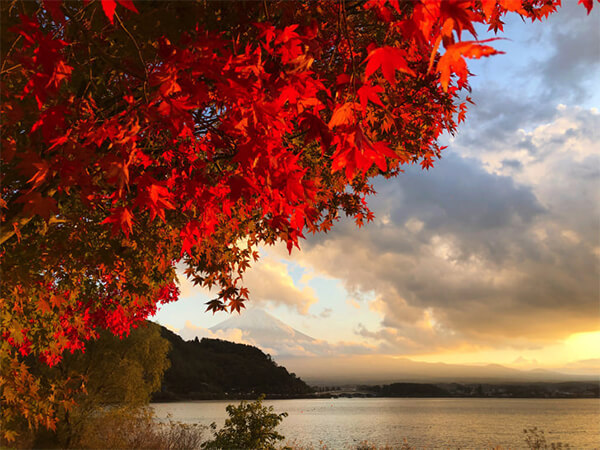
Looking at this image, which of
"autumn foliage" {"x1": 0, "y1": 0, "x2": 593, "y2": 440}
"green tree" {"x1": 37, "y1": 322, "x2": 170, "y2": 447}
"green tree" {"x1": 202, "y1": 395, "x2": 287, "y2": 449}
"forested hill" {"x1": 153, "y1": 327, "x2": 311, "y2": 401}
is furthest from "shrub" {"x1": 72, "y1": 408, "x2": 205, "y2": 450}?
"forested hill" {"x1": 153, "y1": 327, "x2": 311, "y2": 401}

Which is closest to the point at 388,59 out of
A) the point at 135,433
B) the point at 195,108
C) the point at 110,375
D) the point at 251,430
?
the point at 195,108

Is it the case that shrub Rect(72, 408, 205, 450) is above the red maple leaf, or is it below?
below

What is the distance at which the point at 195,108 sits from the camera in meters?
2.98

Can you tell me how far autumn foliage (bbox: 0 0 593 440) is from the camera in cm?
270

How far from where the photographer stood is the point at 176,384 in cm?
11200

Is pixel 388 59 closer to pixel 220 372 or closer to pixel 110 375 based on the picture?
pixel 110 375

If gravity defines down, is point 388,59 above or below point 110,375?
above

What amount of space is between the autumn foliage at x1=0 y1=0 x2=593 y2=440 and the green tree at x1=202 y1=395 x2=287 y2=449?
6.72 metres

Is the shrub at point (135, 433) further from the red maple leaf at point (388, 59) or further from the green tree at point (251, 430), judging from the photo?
the red maple leaf at point (388, 59)

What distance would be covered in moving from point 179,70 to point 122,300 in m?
6.80

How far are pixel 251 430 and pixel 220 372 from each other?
105454 millimetres

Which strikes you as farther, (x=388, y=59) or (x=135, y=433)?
(x=135, y=433)

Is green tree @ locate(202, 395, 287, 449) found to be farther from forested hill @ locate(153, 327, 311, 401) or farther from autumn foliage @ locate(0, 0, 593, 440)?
forested hill @ locate(153, 327, 311, 401)

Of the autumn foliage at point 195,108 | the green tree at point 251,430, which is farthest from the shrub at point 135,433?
the autumn foliage at point 195,108
